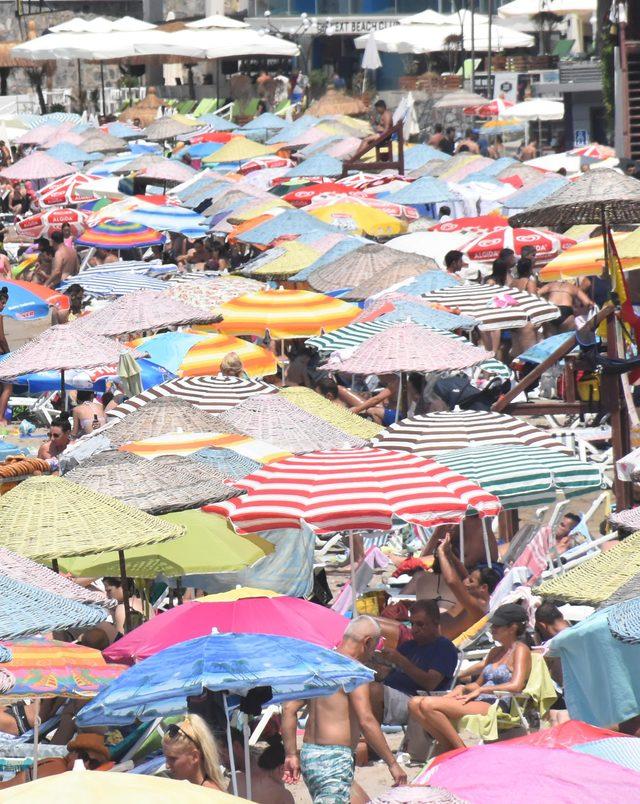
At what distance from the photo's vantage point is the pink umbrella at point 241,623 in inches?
283

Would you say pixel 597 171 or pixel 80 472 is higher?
pixel 597 171

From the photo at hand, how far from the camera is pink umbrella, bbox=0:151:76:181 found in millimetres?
31359

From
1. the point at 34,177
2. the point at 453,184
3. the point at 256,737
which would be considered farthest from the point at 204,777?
the point at 34,177

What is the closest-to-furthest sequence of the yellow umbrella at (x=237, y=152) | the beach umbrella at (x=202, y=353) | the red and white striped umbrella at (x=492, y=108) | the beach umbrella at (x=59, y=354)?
the beach umbrella at (x=59, y=354) < the beach umbrella at (x=202, y=353) < the yellow umbrella at (x=237, y=152) < the red and white striped umbrella at (x=492, y=108)

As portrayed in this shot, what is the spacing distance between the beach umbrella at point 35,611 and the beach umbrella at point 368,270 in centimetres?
956

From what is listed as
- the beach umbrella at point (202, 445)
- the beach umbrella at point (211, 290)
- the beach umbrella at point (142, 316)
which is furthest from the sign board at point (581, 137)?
the beach umbrella at point (202, 445)

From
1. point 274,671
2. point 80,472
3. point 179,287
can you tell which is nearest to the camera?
point 274,671

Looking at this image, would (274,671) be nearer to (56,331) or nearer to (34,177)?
(56,331)

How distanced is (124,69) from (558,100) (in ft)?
65.2

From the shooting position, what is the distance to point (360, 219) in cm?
2153

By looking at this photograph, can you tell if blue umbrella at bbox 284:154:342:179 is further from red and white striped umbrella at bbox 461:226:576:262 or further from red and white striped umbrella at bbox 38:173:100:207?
red and white striped umbrella at bbox 461:226:576:262

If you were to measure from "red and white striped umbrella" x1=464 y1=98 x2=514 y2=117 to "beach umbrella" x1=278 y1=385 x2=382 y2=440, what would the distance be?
26076 mm

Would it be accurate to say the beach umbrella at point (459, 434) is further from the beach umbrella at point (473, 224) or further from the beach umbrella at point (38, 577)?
the beach umbrella at point (473, 224)

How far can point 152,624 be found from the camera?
756 cm
